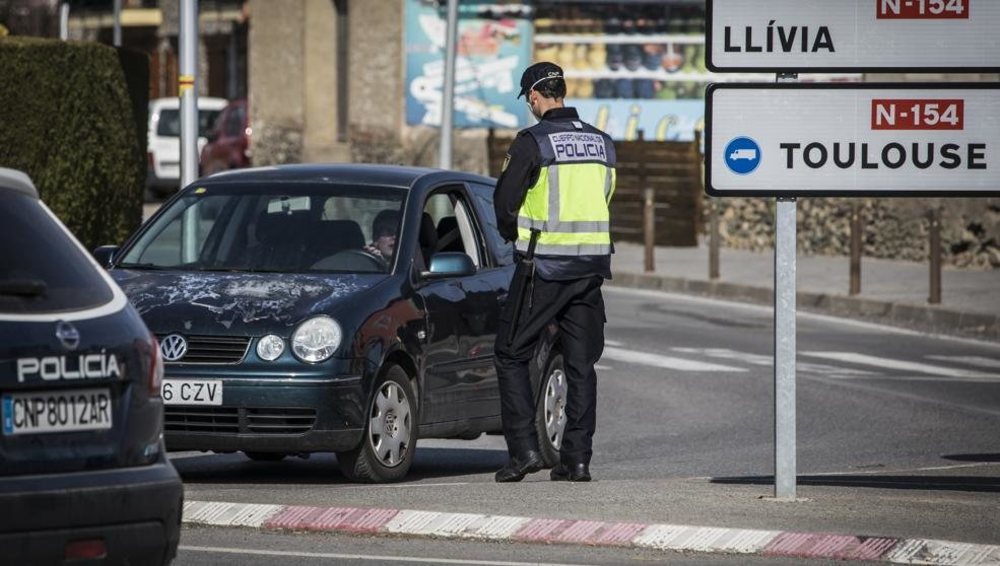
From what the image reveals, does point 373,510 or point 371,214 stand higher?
point 371,214

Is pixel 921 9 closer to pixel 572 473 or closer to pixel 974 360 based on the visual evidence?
pixel 572 473

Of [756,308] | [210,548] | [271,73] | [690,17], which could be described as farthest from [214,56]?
[210,548]

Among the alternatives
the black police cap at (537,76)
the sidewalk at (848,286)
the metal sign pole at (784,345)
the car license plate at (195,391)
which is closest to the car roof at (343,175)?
the black police cap at (537,76)

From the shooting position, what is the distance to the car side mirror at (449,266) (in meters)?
10.6

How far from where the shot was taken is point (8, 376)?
581 cm

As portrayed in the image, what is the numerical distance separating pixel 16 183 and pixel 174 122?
37.6 metres

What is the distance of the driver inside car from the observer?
10.8 m

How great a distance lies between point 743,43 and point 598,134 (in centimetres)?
120

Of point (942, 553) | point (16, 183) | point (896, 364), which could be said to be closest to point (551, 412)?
point (942, 553)

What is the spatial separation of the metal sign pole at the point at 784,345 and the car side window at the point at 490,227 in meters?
2.90

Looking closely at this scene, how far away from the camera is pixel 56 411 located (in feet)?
19.4

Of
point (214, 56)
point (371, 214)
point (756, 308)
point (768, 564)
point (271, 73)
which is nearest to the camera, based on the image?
point (768, 564)

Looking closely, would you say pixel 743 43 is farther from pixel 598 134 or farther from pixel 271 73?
pixel 271 73

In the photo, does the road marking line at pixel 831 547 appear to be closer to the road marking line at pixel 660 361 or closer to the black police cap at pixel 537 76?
the black police cap at pixel 537 76
